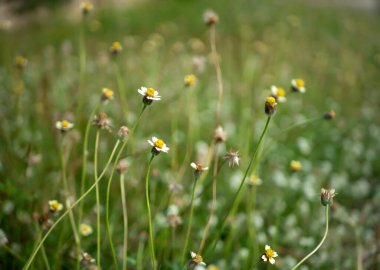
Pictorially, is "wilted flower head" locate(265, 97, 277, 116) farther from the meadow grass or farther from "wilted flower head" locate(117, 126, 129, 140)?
"wilted flower head" locate(117, 126, 129, 140)

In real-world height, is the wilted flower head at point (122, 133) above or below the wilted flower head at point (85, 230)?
above

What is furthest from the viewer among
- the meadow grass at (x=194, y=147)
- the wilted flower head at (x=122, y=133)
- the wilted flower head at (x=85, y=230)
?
the meadow grass at (x=194, y=147)

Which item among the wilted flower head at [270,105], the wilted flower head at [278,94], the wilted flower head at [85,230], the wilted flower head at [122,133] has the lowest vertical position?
the wilted flower head at [85,230]

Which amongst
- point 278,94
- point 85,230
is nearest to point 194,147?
point 278,94

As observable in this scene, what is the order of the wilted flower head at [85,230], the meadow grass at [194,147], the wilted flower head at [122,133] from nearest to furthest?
the wilted flower head at [122,133], the wilted flower head at [85,230], the meadow grass at [194,147]

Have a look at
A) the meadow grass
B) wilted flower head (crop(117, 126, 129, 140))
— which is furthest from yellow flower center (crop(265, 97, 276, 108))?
wilted flower head (crop(117, 126, 129, 140))

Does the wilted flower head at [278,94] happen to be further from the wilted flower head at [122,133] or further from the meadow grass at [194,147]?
the wilted flower head at [122,133]

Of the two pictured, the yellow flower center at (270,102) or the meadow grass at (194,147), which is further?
the meadow grass at (194,147)

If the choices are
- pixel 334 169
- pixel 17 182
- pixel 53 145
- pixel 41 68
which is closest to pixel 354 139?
pixel 334 169

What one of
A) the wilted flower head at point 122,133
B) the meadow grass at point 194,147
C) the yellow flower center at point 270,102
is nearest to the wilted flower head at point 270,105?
the yellow flower center at point 270,102

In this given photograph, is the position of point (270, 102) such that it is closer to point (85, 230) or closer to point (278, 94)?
point (278, 94)
